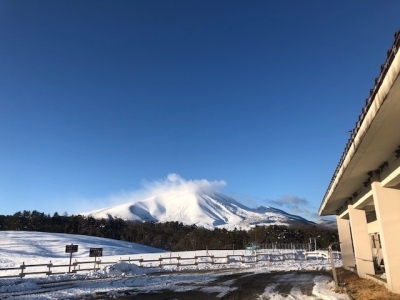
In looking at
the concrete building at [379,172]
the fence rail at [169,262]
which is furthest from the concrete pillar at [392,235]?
the fence rail at [169,262]

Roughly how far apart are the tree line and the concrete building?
66.3 meters

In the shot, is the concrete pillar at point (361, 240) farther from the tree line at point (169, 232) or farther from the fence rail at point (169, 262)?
the tree line at point (169, 232)

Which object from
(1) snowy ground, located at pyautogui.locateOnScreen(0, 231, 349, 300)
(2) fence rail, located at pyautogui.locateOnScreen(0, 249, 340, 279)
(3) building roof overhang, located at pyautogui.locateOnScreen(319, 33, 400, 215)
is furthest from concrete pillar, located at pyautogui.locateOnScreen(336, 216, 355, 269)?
(2) fence rail, located at pyautogui.locateOnScreen(0, 249, 340, 279)

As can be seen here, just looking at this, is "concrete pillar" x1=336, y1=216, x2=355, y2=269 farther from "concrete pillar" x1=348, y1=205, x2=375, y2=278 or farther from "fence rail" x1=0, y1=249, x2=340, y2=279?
"fence rail" x1=0, y1=249, x2=340, y2=279

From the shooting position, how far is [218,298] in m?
13.2

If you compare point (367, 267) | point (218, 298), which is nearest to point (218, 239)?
point (367, 267)

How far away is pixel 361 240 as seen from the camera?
1998 cm

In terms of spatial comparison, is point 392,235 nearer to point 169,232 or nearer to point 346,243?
point 346,243

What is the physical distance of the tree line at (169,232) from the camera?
304 feet

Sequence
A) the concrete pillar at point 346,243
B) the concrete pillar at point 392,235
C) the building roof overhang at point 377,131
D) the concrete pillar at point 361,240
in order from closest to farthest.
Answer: the building roof overhang at point 377,131 < the concrete pillar at point 392,235 < the concrete pillar at point 361,240 < the concrete pillar at point 346,243

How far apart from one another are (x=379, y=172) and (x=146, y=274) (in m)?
22.1

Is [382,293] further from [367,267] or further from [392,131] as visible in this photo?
[367,267]

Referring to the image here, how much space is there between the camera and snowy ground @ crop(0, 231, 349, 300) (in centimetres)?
1560

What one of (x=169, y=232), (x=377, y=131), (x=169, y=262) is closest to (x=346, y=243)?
(x=377, y=131)
